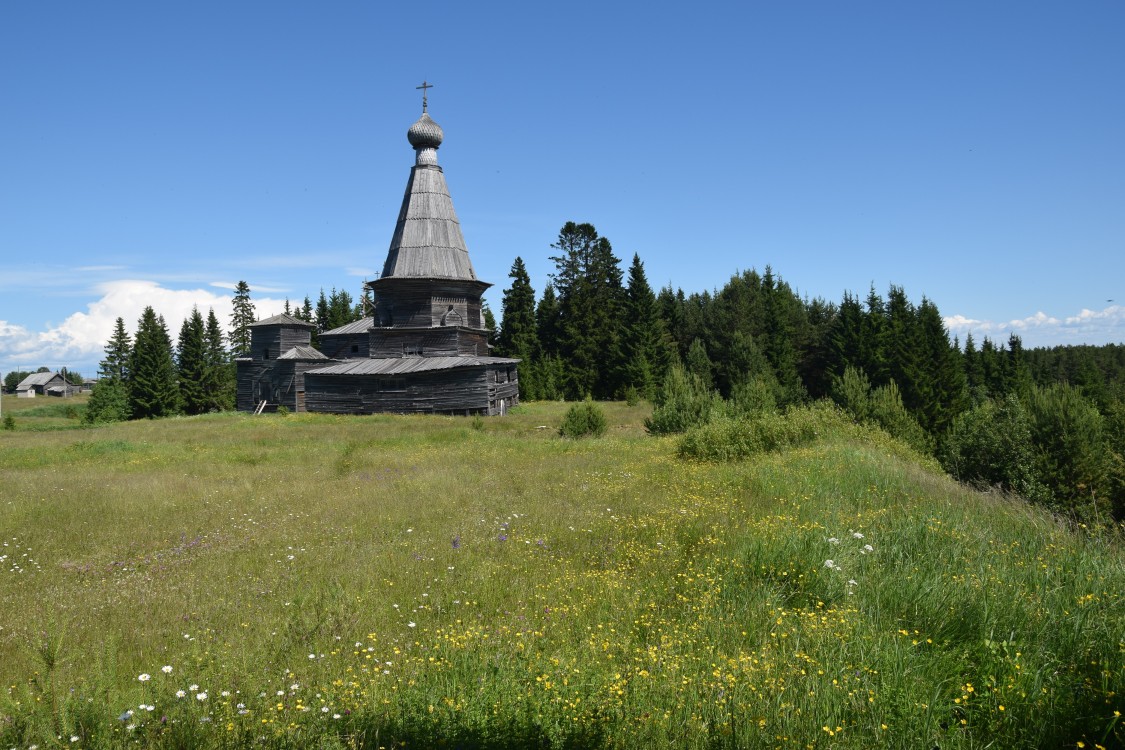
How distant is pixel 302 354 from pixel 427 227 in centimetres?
A: 1462

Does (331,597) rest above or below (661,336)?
below

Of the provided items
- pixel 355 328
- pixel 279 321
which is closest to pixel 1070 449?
pixel 355 328

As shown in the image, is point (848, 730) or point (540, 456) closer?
point (848, 730)

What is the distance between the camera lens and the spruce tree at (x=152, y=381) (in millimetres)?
49188

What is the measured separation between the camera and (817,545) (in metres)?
6.46

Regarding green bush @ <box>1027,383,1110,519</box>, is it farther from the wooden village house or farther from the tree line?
the wooden village house

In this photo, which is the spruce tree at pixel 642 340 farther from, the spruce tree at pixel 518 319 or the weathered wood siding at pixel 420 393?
the weathered wood siding at pixel 420 393

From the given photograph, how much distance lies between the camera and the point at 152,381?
4956cm

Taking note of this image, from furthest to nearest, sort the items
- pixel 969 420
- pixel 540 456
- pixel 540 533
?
pixel 969 420
pixel 540 456
pixel 540 533

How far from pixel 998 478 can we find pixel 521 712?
28064 mm

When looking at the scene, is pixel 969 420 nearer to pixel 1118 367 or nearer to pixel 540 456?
pixel 540 456

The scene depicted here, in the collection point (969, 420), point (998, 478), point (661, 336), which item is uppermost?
point (661, 336)

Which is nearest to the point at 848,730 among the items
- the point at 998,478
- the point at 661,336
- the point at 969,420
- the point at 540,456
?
the point at 540,456

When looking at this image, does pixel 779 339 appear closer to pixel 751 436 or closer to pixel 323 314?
pixel 751 436
